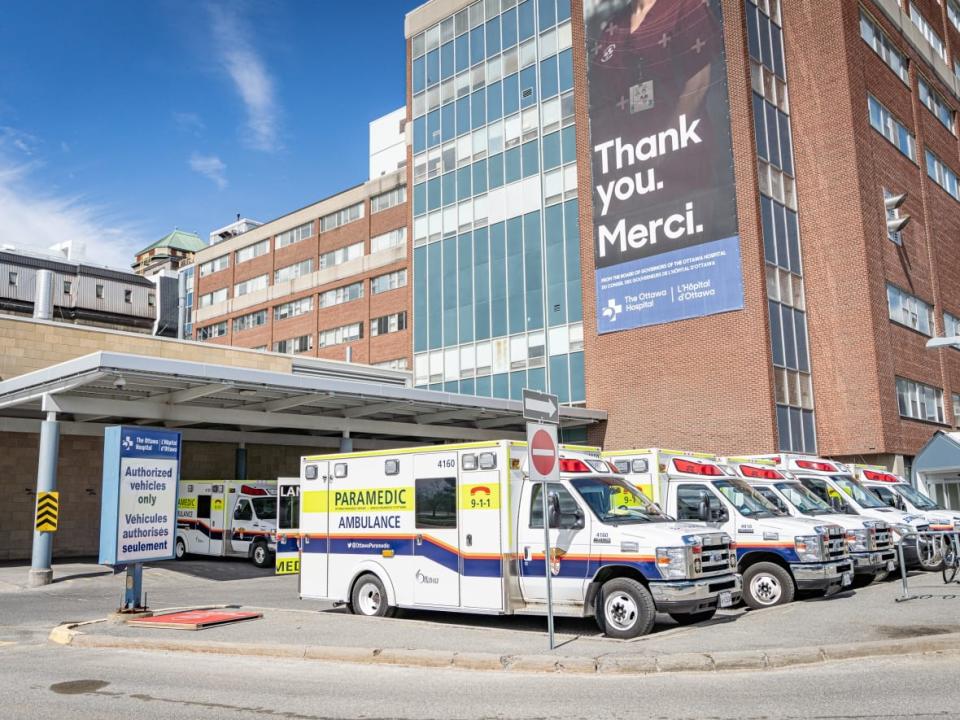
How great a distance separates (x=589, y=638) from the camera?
424 inches

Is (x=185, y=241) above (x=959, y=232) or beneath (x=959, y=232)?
above

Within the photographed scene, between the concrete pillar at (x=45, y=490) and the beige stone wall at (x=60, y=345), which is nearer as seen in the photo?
the concrete pillar at (x=45, y=490)

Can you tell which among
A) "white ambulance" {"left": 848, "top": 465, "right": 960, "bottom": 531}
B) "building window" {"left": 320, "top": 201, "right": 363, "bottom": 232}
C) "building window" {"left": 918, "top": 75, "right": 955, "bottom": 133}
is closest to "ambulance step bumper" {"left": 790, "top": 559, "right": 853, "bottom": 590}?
"white ambulance" {"left": 848, "top": 465, "right": 960, "bottom": 531}

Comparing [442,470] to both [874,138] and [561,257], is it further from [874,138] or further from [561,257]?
[874,138]

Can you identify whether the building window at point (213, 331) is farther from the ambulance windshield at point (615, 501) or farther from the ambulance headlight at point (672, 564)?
the ambulance headlight at point (672, 564)

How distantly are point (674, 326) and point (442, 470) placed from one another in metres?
20.0

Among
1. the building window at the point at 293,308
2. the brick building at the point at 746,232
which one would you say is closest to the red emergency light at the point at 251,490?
the brick building at the point at 746,232

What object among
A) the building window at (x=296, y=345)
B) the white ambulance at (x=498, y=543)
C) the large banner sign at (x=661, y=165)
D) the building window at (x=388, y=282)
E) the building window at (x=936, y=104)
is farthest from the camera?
the building window at (x=296, y=345)

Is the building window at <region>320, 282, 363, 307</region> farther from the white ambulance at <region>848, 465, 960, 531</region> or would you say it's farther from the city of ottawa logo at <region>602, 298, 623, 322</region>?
the white ambulance at <region>848, 465, 960, 531</region>

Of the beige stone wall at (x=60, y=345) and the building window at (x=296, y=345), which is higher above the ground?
the building window at (x=296, y=345)

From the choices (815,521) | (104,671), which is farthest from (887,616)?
(104,671)

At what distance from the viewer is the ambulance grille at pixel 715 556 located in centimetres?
1123

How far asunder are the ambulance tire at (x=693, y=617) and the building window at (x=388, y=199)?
1556 inches

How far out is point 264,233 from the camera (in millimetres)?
58969
